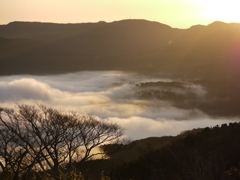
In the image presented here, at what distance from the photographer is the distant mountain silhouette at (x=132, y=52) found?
412ft

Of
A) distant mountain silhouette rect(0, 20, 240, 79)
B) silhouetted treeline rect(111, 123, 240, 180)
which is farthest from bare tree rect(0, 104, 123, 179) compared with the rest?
distant mountain silhouette rect(0, 20, 240, 79)

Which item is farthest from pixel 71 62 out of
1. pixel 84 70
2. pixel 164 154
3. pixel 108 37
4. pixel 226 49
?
pixel 164 154

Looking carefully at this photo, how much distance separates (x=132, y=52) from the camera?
178125mm

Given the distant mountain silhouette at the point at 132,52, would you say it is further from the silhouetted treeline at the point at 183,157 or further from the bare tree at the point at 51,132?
the bare tree at the point at 51,132

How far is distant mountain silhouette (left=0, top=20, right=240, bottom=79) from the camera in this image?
126 m

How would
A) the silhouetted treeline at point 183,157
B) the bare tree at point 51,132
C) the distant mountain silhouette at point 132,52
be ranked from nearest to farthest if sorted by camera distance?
the silhouetted treeline at point 183,157
the bare tree at point 51,132
the distant mountain silhouette at point 132,52

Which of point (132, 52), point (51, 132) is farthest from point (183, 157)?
point (132, 52)

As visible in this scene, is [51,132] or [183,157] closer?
[183,157]

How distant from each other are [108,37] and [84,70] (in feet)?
168

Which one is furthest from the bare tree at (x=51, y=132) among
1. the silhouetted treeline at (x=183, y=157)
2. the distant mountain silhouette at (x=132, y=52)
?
the distant mountain silhouette at (x=132, y=52)

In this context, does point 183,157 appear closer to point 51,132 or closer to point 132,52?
point 51,132

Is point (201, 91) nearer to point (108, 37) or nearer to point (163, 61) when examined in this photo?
point (163, 61)

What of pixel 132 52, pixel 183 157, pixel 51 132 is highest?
pixel 132 52

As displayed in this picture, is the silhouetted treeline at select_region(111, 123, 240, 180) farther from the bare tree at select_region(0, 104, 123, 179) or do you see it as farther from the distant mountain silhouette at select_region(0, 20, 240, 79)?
the distant mountain silhouette at select_region(0, 20, 240, 79)
